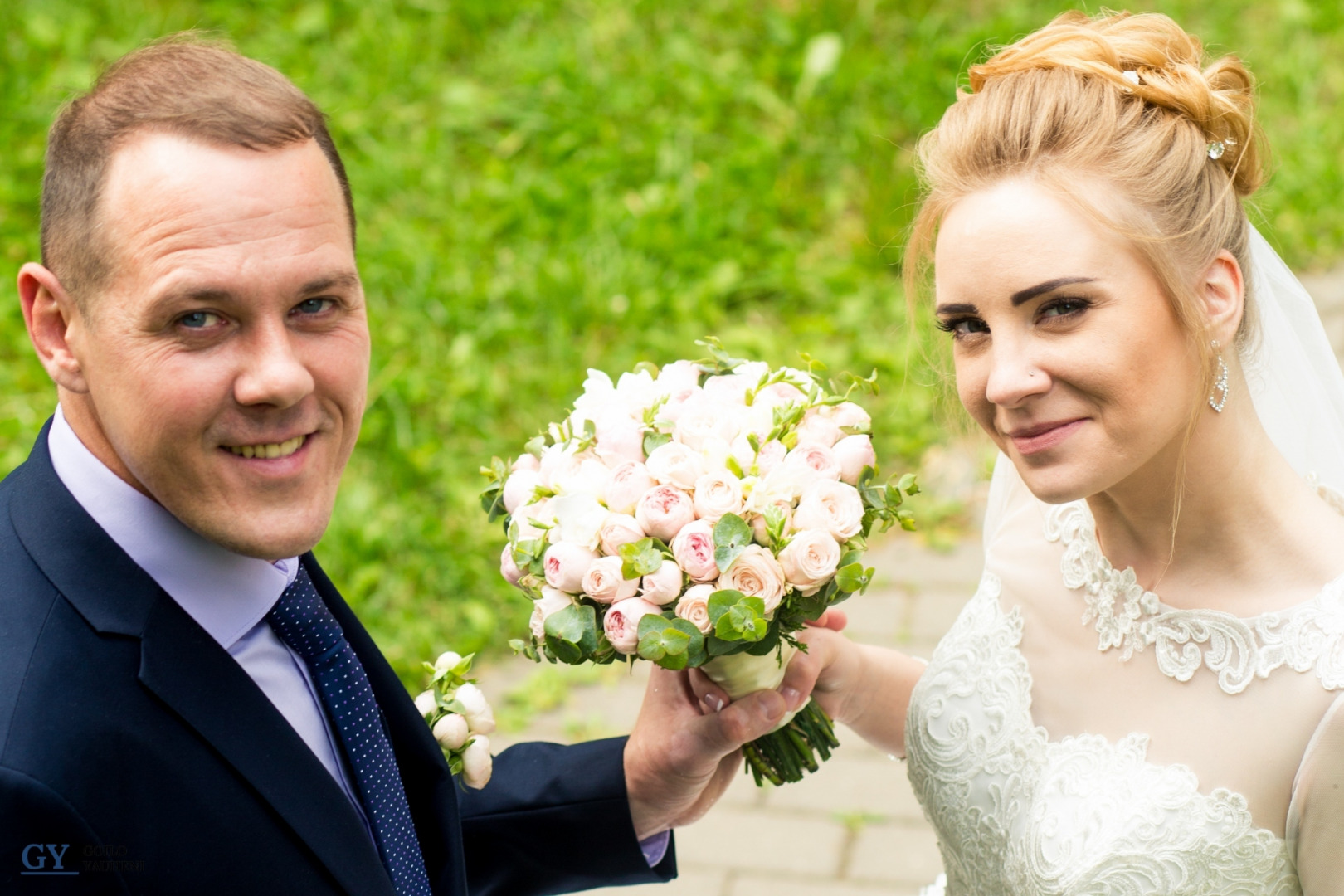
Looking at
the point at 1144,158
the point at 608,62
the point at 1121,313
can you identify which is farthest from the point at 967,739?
the point at 608,62

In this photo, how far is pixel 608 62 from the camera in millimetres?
7680

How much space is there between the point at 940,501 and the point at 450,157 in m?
3.49

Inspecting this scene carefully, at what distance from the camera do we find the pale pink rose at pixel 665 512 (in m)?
2.27

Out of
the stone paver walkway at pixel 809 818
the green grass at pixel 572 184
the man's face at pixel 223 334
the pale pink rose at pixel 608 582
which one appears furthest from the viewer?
the green grass at pixel 572 184

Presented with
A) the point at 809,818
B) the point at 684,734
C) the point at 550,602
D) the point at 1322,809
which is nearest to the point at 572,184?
the point at 809,818

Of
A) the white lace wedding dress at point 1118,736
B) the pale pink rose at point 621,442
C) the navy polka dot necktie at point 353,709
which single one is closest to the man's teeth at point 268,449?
the navy polka dot necktie at point 353,709

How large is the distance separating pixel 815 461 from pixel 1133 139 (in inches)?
32.4

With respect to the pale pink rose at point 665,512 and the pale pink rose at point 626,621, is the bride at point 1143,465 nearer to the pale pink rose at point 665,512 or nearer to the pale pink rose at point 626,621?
the pale pink rose at point 665,512

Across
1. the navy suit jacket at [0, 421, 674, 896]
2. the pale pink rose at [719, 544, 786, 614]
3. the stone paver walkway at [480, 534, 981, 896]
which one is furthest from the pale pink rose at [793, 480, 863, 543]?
the stone paver walkway at [480, 534, 981, 896]

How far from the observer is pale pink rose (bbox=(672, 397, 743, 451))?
2.37 metres

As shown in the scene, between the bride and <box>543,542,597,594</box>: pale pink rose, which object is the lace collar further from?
<box>543,542,597,594</box>: pale pink rose

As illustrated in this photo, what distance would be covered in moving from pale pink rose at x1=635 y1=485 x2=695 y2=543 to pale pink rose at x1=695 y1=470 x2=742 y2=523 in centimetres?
3

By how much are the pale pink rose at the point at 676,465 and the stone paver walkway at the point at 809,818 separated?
240 cm

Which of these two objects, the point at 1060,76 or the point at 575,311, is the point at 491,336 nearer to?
the point at 575,311
